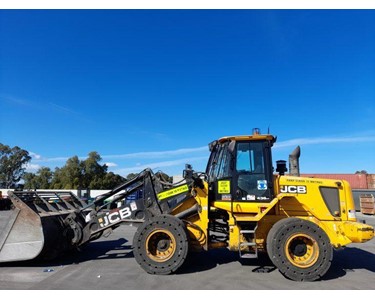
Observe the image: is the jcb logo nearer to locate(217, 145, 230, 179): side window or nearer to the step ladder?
the step ladder

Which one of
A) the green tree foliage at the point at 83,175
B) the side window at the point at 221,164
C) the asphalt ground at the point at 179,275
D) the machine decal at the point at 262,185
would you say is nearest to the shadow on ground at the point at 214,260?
the asphalt ground at the point at 179,275

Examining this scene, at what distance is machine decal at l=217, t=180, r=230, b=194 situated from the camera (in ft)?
20.8

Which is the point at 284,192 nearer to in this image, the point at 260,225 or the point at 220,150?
the point at 260,225

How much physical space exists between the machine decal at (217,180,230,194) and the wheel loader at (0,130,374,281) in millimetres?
21

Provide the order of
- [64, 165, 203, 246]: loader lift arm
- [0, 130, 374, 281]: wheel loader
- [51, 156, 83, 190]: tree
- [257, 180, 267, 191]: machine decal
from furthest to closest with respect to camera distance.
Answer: [51, 156, 83, 190]: tree < [64, 165, 203, 246]: loader lift arm < [257, 180, 267, 191]: machine decal < [0, 130, 374, 281]: wheel loader

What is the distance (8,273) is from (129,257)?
254 cm

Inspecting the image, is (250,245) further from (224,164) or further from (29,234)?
(29,234)

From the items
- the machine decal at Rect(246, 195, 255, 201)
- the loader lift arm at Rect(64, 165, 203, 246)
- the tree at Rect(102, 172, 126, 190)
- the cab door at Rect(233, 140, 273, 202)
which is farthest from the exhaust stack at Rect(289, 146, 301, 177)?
the tree at Rect(102, 172, 126, 190)

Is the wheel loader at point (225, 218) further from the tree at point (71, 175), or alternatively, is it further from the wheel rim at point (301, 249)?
the tree at point (71, 175)

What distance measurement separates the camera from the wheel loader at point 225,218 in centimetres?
576

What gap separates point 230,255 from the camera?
756cm

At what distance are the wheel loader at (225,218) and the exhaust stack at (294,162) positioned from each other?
0.02 meters

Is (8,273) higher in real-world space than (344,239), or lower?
lower
